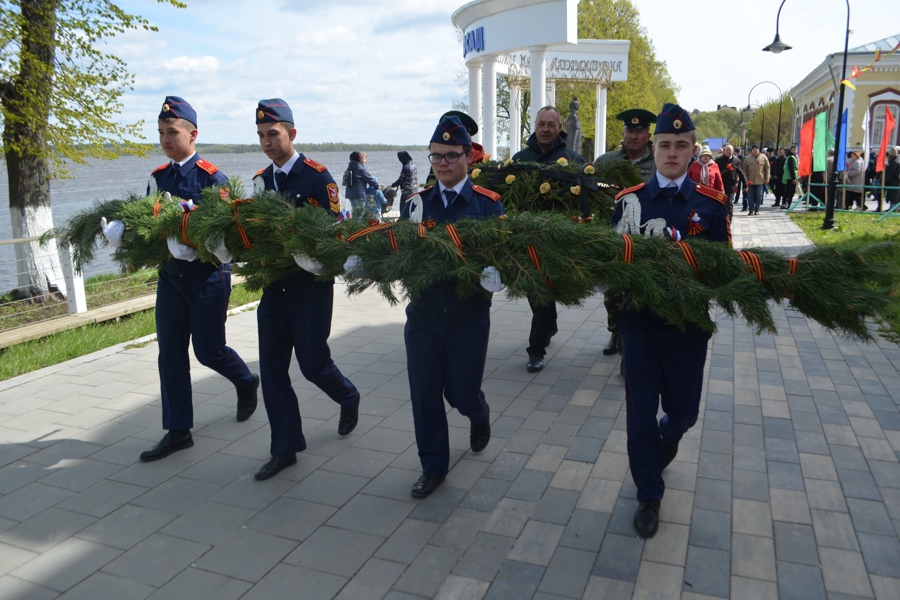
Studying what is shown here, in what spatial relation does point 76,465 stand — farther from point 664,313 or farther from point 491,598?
point 664,313

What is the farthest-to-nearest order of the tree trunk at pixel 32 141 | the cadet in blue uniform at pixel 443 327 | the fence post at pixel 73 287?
the tree trunk at pixel 32 141
the fence post at pixel 73 287
the cadet in blue uniform at pixel 443 327

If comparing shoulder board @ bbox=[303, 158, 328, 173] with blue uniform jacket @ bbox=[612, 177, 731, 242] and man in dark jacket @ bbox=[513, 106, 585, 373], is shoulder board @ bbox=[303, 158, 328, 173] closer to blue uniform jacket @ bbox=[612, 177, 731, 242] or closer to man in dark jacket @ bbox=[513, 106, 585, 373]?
blue uniform jacket @ bbox=[612, 177, 731, 242]

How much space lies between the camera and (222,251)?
12.5 feet

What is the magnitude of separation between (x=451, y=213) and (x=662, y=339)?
4.17 ft

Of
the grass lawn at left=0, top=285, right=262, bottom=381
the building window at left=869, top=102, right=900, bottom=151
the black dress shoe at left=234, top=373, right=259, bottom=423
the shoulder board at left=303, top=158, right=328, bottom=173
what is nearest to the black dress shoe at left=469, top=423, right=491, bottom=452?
the black dress shoe at left=234, top=373, right=259, bottom=423

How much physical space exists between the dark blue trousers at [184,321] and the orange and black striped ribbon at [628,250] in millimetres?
2492

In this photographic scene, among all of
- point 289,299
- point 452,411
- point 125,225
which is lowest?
point 452,411

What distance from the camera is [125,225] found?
13.8ft

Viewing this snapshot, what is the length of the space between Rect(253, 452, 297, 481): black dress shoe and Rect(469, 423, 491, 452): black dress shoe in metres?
1.09

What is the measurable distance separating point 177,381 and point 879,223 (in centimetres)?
1642

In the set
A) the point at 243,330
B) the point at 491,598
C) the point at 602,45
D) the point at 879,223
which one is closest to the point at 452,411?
the point at 491,598

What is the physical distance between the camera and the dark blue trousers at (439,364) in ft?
12.3

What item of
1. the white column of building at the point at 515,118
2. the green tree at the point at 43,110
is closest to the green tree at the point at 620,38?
the white column of building at the point at 515,118

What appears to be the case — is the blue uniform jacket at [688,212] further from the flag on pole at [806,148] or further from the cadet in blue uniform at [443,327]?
the flag on pole at [806,148]
